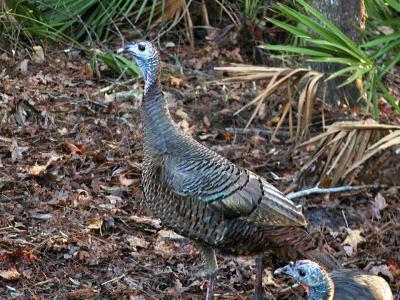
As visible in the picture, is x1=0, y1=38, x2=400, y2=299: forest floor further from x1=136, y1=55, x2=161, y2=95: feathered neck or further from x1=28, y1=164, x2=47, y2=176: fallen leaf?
x1=136, y1=55, x2=161, y2=95: feathered neck

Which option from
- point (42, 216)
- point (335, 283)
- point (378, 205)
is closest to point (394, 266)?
point (378, 205)

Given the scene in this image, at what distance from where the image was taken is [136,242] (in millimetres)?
6125

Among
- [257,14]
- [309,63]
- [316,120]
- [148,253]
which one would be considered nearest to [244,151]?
[316,120]

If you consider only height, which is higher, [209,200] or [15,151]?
[209,200]

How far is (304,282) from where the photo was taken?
4637 mm

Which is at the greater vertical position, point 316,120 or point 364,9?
point 364,9

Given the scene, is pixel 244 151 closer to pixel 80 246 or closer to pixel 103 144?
pixel 103 144

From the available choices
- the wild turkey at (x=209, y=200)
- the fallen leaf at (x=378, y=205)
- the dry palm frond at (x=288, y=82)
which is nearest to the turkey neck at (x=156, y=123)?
the wild turkey at (x=209, y=200)

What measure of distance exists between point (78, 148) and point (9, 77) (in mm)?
1375

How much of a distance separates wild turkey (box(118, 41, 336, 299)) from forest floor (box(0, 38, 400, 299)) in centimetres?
63

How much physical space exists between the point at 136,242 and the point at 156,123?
3.78ft

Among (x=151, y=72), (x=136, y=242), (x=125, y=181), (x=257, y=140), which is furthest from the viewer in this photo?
(x=257, y=140)

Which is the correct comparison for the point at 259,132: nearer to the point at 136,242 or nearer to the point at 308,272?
the point at 136,242

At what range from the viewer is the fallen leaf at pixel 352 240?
6.33 meters
